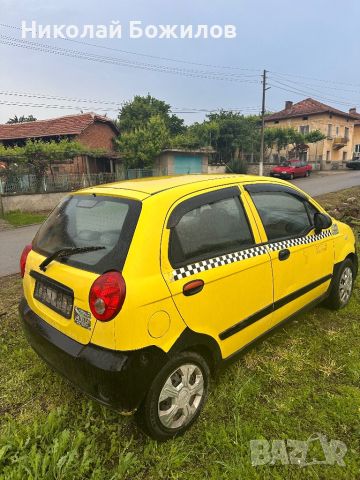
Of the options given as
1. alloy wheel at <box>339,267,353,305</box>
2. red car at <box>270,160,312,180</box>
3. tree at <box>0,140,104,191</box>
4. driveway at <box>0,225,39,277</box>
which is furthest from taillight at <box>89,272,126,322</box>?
red car at <box>270,160,312,180</box>

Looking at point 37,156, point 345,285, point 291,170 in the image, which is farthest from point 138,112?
point 345,285

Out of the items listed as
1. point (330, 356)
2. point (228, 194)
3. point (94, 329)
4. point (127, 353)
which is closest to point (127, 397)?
point (127, 353)

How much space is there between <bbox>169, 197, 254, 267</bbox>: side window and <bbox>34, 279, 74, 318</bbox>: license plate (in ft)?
2.38

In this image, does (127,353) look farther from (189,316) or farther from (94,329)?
(189,316)

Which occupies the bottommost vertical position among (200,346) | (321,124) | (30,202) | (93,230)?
(30,202)

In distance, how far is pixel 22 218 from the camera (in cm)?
1245

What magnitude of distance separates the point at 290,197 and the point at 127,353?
87.5 inches

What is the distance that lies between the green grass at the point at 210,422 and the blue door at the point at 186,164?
22.4 meters

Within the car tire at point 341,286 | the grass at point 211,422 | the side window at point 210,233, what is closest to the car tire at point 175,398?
the grass at point 211,422

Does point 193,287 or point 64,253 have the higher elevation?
point 64,253

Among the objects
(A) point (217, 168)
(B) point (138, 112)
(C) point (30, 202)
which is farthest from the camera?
(B) point (138, 112)

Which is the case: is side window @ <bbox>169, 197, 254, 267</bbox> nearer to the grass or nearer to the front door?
the front door

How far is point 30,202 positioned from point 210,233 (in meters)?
13.5

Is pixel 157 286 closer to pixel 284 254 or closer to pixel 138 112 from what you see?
pixel 284 254
